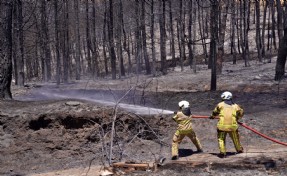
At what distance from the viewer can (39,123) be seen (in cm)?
1262

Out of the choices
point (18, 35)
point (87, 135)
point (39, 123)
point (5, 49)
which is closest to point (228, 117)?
point (87, 135)

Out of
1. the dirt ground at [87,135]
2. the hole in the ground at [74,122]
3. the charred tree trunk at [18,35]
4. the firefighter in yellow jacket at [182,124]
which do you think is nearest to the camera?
the firefighter in yellow jacket at [182,124]

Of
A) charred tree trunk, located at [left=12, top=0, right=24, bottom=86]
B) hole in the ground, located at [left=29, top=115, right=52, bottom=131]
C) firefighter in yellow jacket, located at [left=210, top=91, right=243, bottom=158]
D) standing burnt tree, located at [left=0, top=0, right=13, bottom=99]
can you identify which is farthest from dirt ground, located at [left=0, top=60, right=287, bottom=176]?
charred tree trunk, located at [left=12, top=0, right=24, bottom=86]

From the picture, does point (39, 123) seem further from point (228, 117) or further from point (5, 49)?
point (228, 117)

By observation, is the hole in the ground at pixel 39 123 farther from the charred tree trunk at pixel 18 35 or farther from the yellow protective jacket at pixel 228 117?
the charred tree trunk at pixel 18 35

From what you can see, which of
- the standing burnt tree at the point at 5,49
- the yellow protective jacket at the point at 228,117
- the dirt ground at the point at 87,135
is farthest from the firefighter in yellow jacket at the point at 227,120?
the standing burnt tree at the point at 5,49

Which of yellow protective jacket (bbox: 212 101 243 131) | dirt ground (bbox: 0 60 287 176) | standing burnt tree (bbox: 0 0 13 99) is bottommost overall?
dirt ground (bbox: 0 60 287 176)

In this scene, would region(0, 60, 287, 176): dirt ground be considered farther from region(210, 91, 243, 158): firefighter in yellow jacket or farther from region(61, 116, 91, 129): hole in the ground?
region(210, 91, 243, 158): firefighter in yellow jacket

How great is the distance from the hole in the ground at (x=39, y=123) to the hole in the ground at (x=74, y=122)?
0.46 metres

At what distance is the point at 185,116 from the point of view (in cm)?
964

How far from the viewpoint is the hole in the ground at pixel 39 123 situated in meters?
12.6

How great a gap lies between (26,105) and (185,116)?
20.1 ft

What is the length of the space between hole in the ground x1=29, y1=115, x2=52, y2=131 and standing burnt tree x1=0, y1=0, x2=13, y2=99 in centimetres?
321

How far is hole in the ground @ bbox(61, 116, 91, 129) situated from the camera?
1239cm
